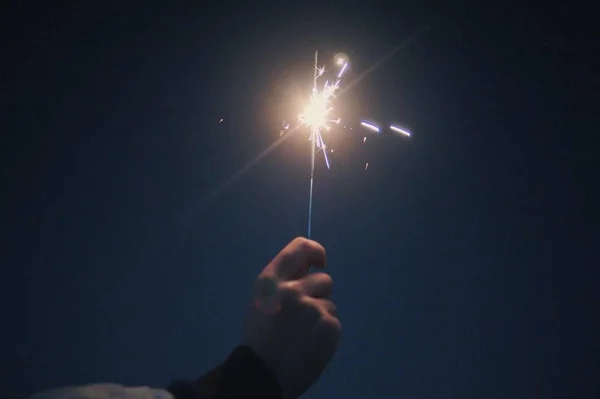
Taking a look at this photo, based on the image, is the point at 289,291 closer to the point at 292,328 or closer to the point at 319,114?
the point at 292,328

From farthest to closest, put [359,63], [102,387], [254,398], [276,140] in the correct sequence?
1. [359,63]
2. [276,140]
3. [254,398]
4. [102,387]

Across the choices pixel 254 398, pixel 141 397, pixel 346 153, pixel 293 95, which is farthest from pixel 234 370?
pixel 346 153

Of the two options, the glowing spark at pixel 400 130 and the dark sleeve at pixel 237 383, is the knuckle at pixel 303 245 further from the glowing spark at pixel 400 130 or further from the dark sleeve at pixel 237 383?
the glowing spark at pixel 400 130

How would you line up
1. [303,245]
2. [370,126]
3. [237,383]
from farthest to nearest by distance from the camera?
1. [370,126]
2. [303,245]
3. [237,383]

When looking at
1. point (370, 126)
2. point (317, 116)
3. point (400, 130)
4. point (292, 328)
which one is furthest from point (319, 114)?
point (292, 328)

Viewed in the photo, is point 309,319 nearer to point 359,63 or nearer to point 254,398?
point 254,398

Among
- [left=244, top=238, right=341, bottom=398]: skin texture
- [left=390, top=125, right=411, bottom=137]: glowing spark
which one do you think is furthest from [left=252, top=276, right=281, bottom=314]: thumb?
[left=390, top=125, right=411, bottom=137]: glowing spark
